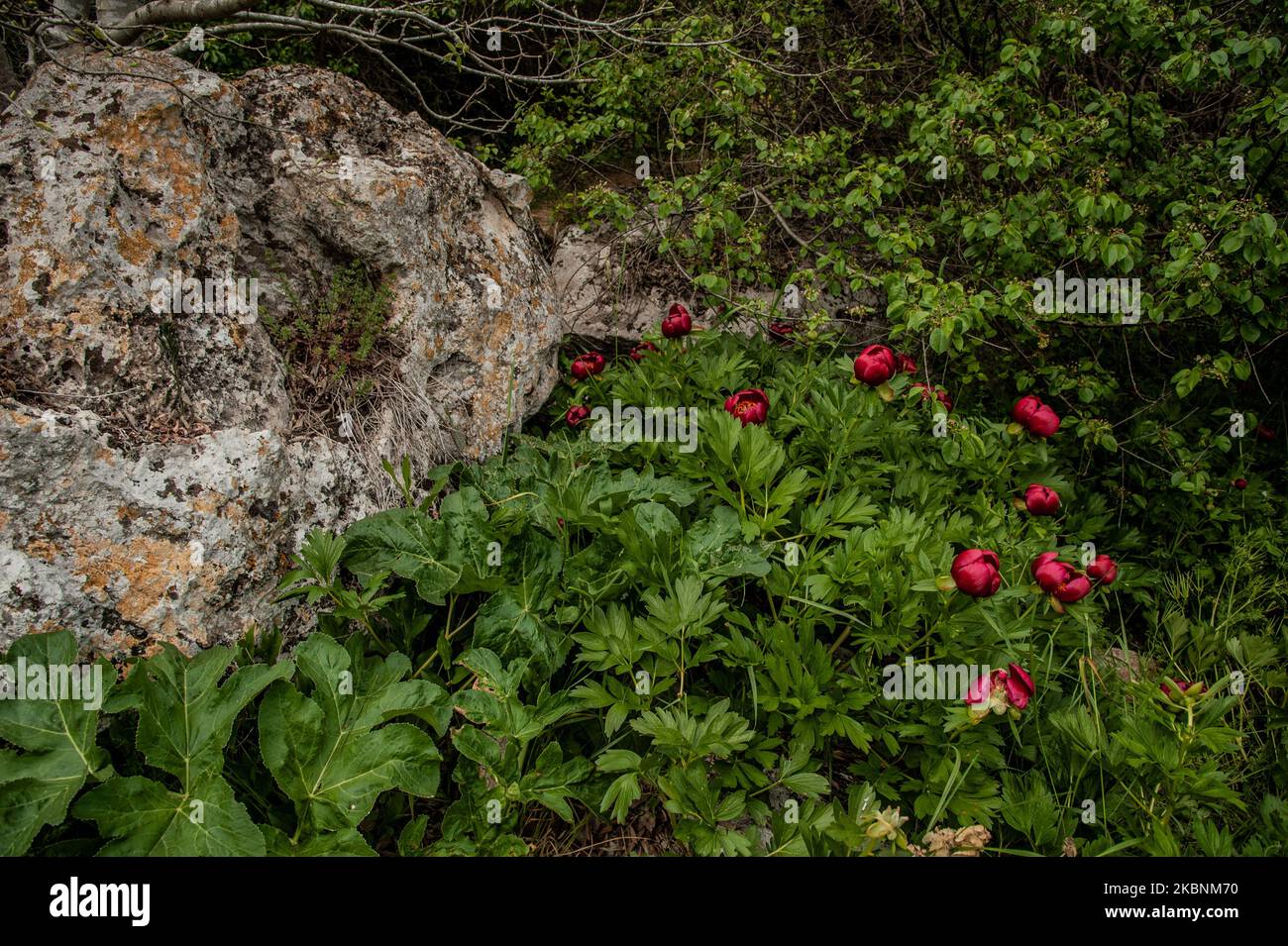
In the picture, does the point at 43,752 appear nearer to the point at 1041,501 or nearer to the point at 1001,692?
the point at 1001,692

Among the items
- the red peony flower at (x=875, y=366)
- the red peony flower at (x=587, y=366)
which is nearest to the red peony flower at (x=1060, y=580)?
the red peony flower at (x=875, y=366)

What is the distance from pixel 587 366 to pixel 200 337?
1653 mm

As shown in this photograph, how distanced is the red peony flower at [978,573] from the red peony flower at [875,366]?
876 millimetres

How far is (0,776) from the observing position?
1781 millimetres

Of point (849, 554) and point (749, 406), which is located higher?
point (749, 406)

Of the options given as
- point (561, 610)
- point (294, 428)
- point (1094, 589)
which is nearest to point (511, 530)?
point (561, 610)

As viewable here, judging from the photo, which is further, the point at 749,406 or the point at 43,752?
the point at 749,406

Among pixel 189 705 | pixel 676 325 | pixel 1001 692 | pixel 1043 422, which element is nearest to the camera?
pixel 189 705

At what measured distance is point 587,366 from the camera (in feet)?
12.4

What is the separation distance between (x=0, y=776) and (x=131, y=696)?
287 mm

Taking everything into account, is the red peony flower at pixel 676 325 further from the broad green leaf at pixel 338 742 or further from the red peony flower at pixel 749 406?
the broad green leaf at pixel 338 742

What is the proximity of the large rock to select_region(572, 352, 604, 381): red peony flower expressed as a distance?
11.1 inches

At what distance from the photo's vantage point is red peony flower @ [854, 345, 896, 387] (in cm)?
287

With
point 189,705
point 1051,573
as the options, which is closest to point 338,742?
point 189,705
